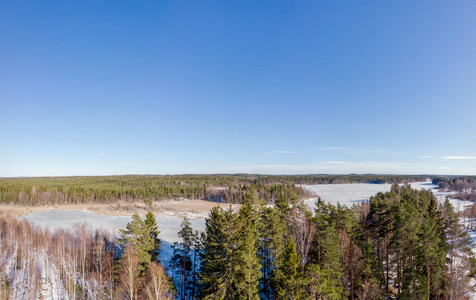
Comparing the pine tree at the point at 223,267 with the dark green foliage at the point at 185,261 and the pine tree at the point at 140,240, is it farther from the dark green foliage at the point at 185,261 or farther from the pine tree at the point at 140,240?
the pine tree at the point at 140,240

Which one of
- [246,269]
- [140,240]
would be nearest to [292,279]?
[246,269]

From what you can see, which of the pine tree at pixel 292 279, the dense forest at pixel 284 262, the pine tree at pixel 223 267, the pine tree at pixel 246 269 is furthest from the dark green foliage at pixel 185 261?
the pine tree at pixel 292 279

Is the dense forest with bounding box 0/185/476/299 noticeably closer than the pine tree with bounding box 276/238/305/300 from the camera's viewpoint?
No

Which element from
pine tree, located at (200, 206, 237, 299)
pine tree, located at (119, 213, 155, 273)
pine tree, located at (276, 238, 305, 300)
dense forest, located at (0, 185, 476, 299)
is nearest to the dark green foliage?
dense forest, located at (0, 185, 476, 299)

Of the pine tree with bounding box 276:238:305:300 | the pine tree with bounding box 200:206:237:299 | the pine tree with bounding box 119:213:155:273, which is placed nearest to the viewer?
the pine tree with bounding box 276:238:305:300

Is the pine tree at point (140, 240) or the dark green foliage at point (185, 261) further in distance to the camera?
the dark green foliage at point (185, 261)

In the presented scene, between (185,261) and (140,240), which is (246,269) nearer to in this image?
(140,240)

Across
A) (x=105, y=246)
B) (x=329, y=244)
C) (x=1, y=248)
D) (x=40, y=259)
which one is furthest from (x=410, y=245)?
(x=1, y=248)

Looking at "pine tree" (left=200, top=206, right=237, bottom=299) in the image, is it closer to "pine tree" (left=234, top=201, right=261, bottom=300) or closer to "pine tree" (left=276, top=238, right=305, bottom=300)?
"pine tree" (left=234, top=201, right=261, bottom=300)

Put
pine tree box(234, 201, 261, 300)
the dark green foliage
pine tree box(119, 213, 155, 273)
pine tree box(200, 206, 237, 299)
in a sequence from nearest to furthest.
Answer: pine tree box(234, 201, 261, 300) < pine tree box(200, 206, 237, 299) < pine tree box(119, 213, 155, 273) < the dark green foliage

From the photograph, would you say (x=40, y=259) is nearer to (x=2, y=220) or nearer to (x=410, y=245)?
(x=2, y=220)

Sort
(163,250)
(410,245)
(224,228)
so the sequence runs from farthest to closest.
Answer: (163,250), (410,245), (224,228)
